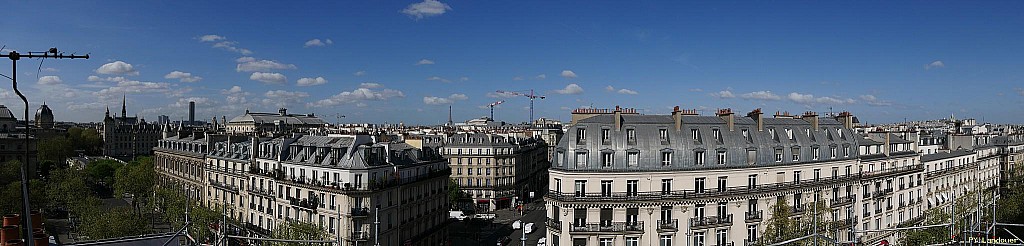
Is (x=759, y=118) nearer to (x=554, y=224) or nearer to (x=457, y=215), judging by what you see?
(x=554, y=224)

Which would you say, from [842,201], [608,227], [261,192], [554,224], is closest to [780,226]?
[842,201]

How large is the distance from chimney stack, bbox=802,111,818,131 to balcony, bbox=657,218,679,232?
13.0 meters

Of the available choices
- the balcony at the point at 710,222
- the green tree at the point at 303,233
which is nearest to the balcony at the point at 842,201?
the balcony at the point at 710,222

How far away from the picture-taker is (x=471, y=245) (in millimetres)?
50938

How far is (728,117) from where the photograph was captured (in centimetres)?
3531

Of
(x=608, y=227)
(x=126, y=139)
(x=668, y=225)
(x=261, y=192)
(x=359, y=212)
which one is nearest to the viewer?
(x=608, y=227)

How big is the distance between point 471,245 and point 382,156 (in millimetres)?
14796

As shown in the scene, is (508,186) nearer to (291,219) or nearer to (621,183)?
(291,219)

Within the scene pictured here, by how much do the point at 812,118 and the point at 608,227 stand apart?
16.7 metres

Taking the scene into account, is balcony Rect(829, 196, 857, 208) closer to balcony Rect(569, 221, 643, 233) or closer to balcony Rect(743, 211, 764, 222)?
balcony Rect(743, 211, 764, 222)

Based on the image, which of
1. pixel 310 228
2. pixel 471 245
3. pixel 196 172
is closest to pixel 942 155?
pixel 471 245

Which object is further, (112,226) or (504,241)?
(504,241)

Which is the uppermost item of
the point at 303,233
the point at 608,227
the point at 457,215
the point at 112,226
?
the point at 608,227

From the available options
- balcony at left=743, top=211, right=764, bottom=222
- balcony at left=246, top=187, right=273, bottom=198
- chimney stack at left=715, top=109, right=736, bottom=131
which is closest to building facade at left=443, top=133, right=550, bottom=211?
balcony at left=246, top=187, right=273, bottom=198
